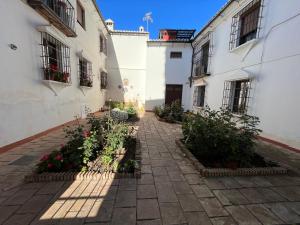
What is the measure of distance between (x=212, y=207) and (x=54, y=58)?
5.42 meters

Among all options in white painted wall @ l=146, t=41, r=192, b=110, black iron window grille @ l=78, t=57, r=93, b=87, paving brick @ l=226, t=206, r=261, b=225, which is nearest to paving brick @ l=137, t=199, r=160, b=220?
paving brick @ l=226, t=206, r=261, b=225

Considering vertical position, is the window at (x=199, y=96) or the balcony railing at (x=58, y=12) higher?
the balcony railing at (x=58, y=12)

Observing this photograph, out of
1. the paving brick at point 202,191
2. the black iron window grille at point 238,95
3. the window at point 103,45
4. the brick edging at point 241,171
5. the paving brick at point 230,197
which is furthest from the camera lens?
the window at point 103,45

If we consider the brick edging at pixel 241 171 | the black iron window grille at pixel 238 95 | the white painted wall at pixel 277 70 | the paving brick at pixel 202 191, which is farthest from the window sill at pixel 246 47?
the paving brick at pixel 202 191

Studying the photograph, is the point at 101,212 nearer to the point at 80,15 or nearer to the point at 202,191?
the point at 202,191

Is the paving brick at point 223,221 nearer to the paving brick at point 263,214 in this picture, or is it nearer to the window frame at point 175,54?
the paving brick at point 263,214

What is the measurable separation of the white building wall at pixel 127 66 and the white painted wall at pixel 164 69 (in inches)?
22.1

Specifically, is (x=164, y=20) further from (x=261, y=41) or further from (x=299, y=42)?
(x=299, y=42)

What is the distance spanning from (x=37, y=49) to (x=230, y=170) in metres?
4.93

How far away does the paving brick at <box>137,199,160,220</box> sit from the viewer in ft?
5.08

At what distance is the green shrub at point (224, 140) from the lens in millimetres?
2502

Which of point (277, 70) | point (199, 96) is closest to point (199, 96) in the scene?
point (199, 96)

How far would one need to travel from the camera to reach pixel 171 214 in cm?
158

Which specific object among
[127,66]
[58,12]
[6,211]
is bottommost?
[6,211]
